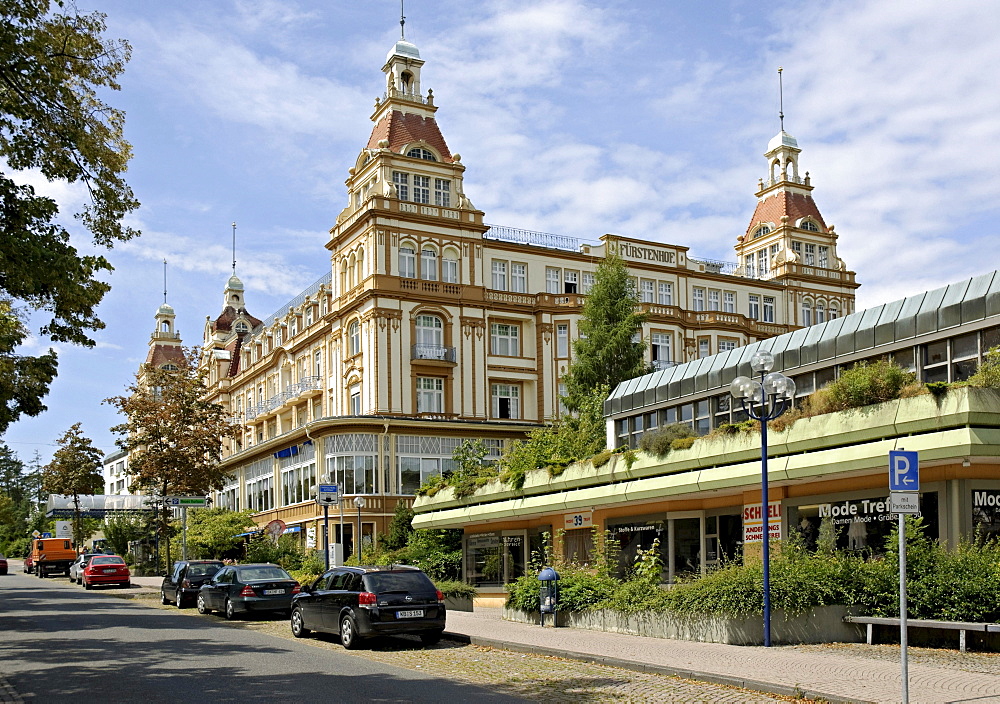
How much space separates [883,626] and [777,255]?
56751 millimetres

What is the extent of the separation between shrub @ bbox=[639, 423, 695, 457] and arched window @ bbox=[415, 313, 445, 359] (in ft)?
94.0

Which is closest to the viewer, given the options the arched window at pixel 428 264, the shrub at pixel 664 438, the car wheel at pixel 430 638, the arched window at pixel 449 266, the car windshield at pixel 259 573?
the car wheel at pixel 430 638

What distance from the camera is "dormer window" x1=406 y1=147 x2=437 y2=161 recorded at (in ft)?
189

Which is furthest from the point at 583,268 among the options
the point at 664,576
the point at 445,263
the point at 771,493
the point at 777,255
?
the point at 771,493

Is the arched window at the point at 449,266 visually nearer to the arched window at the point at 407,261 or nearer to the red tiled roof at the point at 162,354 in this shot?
the arched window at the point at 407,261

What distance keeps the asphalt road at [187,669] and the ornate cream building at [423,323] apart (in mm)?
29359

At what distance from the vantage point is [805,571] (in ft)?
59.3

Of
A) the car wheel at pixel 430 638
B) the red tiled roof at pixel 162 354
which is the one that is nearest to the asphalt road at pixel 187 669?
the car wheel at pixel 430 638

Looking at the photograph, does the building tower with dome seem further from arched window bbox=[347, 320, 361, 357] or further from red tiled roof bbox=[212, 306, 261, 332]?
red tiled roof bbox=[212, 306, 261, 332]

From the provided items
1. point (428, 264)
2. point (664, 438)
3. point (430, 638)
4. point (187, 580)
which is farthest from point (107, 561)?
point (430, 638)

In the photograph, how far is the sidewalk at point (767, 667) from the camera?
1238cm

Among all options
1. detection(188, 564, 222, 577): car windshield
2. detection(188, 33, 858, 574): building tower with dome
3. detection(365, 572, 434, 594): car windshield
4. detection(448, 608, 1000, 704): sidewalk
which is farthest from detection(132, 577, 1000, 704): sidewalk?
detection(188, 33, 858, 574): building tower with dome

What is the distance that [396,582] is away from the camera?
1948 centimetres

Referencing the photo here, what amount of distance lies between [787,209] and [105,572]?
48511 millimetres
